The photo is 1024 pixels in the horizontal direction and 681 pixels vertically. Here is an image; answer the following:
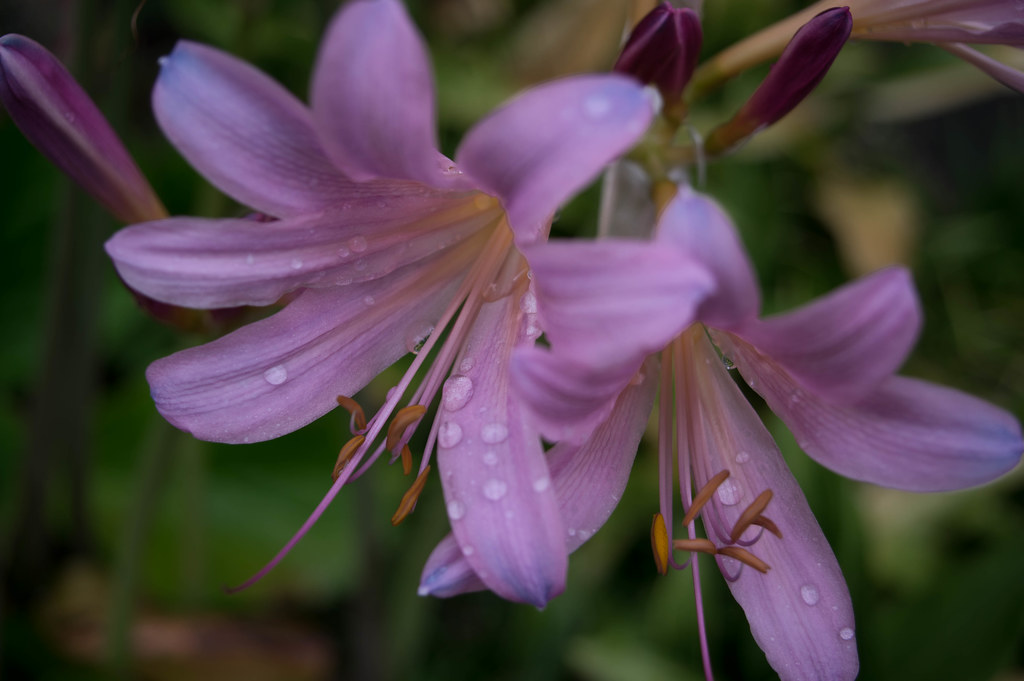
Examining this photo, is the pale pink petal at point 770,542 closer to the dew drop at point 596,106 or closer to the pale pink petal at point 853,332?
the pale pink petal at point 853,332

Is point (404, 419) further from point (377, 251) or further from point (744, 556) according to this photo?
point (744, 556)

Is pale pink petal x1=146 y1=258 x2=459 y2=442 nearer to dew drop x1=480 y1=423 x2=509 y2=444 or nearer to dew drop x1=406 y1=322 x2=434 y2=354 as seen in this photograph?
dew drop x1=406 y1=322 x2=434 y2=354

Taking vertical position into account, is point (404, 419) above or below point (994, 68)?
below

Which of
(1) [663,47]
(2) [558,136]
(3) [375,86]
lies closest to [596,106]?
(2) [558,136]

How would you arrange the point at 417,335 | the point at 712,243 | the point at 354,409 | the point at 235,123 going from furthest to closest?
the point at 417,335 < the point at 354,409 < the point at 235,123 < the point at 712,243

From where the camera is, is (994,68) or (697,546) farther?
(994,68)

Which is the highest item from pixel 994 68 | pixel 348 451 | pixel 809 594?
pixel 994 68

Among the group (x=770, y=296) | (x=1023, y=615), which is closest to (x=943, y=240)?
(x=770, y=296)

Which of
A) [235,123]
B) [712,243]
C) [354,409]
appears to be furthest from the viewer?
[354,409]
